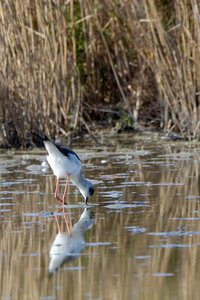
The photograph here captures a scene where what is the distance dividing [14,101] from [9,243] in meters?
5.33

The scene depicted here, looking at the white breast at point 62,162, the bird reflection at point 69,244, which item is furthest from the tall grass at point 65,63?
the bird reflection at point 69,244

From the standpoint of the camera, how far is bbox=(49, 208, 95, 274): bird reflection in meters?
3.78

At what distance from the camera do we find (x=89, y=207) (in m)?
5.49

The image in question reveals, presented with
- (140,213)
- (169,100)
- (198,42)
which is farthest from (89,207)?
(169,100)

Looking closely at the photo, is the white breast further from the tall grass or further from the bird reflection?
the tall grass

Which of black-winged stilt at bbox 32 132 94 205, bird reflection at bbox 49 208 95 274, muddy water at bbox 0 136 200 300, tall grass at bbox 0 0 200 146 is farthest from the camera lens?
tall grass at bbox 0 0 200 146

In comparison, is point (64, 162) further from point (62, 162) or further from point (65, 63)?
point (65, 63)

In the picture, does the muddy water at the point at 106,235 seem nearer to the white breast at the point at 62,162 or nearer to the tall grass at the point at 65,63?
the white breast at the point at 62,162

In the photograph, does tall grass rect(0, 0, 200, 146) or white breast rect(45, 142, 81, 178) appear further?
tall grass rect(0, 0, 200, 146)

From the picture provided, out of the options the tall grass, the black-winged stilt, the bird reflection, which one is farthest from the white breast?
the tall grass

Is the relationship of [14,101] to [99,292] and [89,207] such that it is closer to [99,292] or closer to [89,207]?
[89,207]

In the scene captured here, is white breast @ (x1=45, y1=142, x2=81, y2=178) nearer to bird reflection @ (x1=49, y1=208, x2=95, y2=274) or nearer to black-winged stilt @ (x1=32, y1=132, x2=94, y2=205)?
black-winged stilt @ (x1=32, y1=132, x2=94, y2=205)

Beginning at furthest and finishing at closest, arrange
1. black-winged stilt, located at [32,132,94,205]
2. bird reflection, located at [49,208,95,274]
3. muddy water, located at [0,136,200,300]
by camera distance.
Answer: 1. black-winged stilt, located at [32,132,94,205]
2. bird reflection, located at [49,208,95,274]
3. muddy water, located at [0,136,200,300]

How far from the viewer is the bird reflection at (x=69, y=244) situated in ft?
12.4
